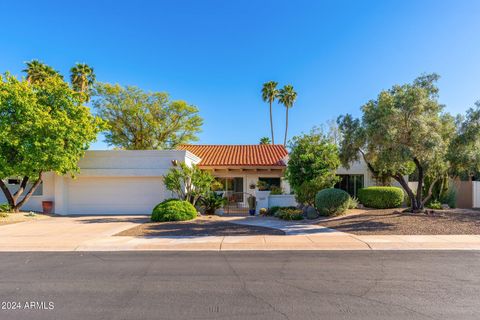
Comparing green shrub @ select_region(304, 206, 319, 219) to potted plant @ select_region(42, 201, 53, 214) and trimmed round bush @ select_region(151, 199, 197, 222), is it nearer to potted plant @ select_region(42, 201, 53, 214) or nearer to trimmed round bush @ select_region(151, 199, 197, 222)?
trimmed round bush @ select_region(151, 199, 197, 222)

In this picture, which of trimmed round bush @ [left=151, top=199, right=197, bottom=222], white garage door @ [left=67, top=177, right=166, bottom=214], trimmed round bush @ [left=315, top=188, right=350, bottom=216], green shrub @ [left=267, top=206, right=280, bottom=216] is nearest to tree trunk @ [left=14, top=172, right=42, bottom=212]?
white garage door @ [left=67, top=177, right=166, bottom=214]

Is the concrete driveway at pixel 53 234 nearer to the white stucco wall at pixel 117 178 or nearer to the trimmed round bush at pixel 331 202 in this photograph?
the white stucco wall at pixel 117 178

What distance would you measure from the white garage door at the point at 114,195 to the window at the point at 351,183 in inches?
512

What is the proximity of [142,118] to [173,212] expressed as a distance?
60.7 ft

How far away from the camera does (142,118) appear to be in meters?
31.0

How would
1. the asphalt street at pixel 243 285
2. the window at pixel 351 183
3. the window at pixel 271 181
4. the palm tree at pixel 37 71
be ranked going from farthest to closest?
1. the palm tree at pixel 37 71
2. the window at pixel 351 183
3. the window at pixel 271 181
4. the asphalt street at pixel 243 285

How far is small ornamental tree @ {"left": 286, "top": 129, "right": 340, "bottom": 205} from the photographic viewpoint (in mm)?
16656

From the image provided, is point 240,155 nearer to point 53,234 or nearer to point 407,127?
point 407,127

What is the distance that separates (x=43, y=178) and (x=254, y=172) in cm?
1378

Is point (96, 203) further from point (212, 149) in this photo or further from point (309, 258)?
point (309, 258)

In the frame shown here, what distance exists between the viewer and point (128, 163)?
1931 centimetres

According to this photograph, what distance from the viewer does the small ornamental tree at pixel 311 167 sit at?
16656mm

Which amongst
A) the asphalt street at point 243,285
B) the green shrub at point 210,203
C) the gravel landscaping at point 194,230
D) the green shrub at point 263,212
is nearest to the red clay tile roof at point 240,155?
the green shrub at point 210,203

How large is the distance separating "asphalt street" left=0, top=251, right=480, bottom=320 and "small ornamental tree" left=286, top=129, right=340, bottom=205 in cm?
799
